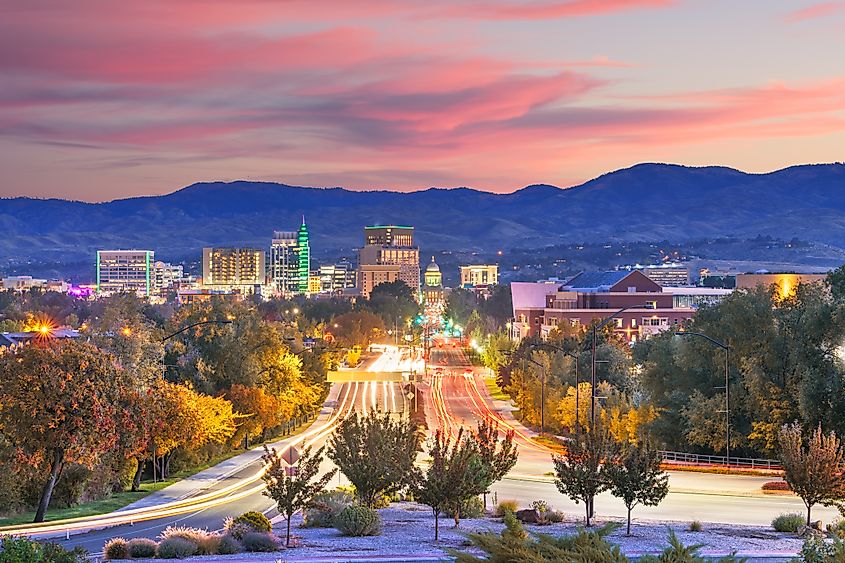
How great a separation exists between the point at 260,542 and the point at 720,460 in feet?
125

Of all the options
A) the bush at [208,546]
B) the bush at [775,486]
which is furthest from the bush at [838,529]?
the bush at [775,486]

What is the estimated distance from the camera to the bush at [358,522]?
125ft

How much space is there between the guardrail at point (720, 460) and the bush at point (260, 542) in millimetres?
30929

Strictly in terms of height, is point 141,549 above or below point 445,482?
below

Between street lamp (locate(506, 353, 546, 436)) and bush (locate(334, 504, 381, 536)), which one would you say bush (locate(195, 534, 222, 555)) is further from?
street lamp (locate(506, 353, 546, 436))

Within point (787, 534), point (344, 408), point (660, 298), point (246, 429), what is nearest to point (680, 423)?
point (246, 429)

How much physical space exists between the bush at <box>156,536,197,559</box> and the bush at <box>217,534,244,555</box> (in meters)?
0.73

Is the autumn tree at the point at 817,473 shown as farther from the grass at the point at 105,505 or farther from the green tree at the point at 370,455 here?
the grass at the point at 105,505

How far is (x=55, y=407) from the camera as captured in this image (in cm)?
4925

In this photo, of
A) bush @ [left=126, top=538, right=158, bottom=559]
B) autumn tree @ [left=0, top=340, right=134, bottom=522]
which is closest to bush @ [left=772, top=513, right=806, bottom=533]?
bush @ [left=126, top=538, right=158, bottom=559]

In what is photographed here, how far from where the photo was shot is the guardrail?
64125 millimetres

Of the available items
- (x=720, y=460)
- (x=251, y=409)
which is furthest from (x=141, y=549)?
(x=251, y=409)

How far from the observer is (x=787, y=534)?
3962 centimetres

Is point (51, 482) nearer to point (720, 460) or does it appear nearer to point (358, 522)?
point (358, 522)
